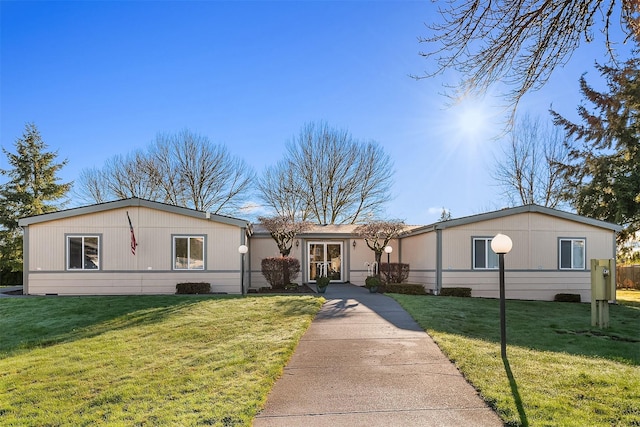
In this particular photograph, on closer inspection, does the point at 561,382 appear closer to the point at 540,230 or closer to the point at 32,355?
the point at 32,355

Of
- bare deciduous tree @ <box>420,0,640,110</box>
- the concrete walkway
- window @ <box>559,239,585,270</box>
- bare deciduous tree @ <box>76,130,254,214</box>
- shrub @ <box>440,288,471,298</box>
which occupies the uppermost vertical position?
bare deciduous tree @ <box>76,130,254,214</box>

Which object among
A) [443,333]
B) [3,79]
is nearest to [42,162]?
[3,79]

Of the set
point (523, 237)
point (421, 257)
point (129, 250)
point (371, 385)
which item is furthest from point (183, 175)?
point (371, 385)

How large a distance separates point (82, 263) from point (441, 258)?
1242 cm

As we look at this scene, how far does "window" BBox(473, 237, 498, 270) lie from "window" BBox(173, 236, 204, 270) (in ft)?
31.9

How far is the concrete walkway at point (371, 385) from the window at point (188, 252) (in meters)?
7.67

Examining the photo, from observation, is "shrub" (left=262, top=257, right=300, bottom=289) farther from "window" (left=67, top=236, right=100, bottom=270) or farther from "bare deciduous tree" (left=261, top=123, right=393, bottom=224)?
"bare deciduous tree" (left=261, top=123, right=393, bottom=224)

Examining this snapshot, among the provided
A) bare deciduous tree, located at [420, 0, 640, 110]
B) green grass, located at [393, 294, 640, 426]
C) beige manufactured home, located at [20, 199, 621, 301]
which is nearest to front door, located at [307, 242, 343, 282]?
beige manufactured home, located at [20, 199, 621, 301]

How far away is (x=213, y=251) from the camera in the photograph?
48.2 ft

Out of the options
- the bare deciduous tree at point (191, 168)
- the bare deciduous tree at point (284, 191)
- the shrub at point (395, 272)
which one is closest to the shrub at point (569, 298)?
the shrub at point (395, 272)

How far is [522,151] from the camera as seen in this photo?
2638cm

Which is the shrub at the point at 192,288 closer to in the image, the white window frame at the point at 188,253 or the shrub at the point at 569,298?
the white window frame at the point at 188,253

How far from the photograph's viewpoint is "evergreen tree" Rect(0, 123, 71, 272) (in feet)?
80.3

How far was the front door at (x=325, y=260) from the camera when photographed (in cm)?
1930
